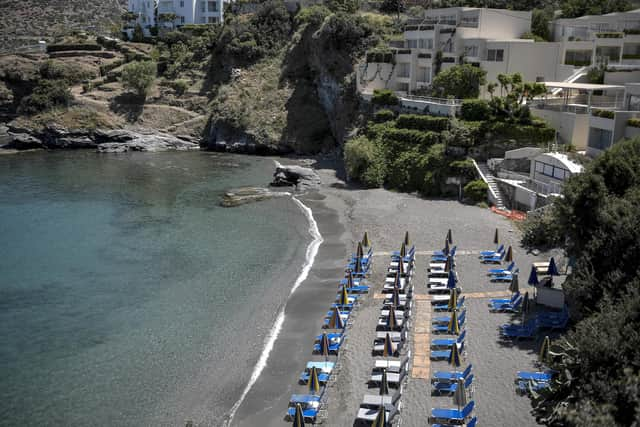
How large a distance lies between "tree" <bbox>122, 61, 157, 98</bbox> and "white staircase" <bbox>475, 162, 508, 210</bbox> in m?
53.5

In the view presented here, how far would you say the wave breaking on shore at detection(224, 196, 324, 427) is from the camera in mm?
21141

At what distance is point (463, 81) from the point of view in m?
50.2

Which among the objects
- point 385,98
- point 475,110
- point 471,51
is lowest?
point 475,110

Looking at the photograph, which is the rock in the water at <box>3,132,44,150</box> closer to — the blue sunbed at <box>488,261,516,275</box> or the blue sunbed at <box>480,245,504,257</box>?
the blue sunbed at <box>480,245,504,257</box>

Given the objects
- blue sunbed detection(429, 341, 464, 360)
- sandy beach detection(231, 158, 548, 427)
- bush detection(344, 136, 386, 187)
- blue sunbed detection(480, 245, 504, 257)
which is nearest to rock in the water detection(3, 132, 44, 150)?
bush detection(344, 136, 386, 187)

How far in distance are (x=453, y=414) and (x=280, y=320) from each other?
36.6 feet

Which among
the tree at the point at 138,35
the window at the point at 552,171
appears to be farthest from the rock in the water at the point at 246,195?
the tree at the point at 138,35

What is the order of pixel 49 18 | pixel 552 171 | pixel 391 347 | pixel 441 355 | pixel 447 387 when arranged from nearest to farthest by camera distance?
pixel 447 387, pixel 441 355, pixel 391 347, pixel 552 171, pixel 49 18

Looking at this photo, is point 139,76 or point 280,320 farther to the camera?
point 139,76

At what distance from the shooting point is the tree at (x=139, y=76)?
79.1m

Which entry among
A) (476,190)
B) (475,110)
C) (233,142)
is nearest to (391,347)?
(476,190)

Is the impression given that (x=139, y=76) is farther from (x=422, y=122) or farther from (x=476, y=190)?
(x=476, y=190)

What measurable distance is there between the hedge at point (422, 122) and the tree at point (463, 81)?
359 cm

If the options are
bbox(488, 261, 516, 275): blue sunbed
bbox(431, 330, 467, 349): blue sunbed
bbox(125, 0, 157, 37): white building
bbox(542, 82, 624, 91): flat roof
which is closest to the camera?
bbox(431, 330, 467, 349): blue sunbed
